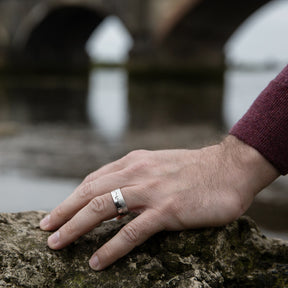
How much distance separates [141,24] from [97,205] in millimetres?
11464

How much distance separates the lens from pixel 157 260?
115 centimetres

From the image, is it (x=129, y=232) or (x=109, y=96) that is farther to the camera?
(x=109, y=96)

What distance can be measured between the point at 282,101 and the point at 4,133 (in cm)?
341

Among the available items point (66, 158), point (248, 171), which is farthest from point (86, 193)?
point (66, 158)

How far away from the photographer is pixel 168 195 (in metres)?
1.09

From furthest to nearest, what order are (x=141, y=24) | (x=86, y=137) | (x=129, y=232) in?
(x=141, y=24)
(x=86, y=137)
(x=129, y=232)

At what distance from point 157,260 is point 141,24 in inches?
450

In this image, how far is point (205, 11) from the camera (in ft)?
36.0

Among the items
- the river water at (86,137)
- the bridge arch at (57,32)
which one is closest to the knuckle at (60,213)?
the river water at (86,137)

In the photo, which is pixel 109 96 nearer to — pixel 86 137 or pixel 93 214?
pixel 86 137

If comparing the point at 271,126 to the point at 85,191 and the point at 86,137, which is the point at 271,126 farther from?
the point at 86,137

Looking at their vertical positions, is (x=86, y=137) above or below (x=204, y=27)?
below

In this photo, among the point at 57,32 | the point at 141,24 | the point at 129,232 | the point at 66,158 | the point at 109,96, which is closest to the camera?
the point at 129,232

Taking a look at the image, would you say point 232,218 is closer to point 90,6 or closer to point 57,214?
point 57,214
